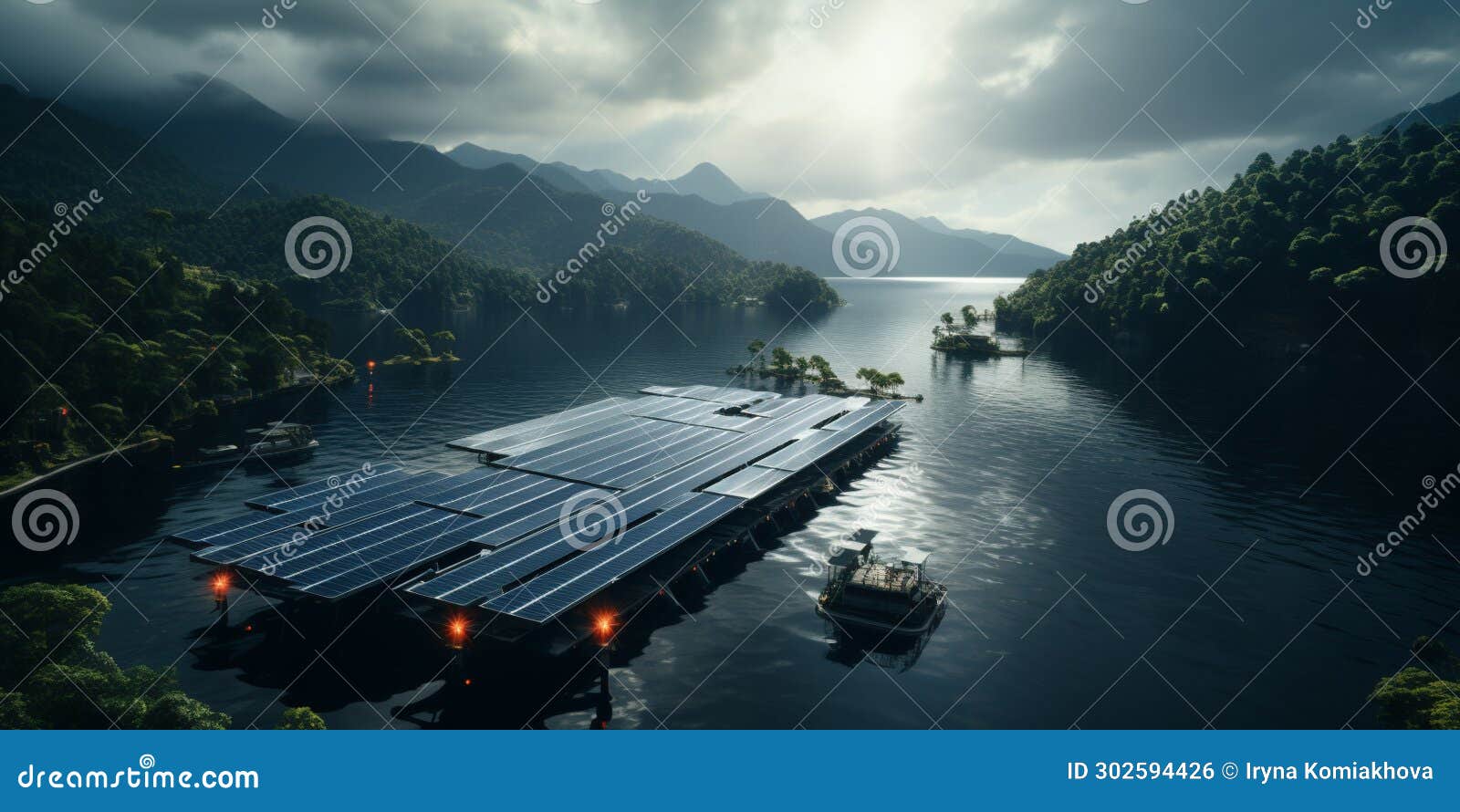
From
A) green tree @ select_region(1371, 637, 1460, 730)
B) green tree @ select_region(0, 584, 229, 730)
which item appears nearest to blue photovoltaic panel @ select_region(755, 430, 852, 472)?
green tree @ select_region(1371, 637, 1460, 730)

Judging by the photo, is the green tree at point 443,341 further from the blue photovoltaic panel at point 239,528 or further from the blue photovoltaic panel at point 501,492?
the blue photovoltaic panel at point 239,528

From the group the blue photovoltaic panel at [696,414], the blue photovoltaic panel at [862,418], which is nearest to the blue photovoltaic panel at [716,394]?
the blue photovoltaic panel at [696,414]

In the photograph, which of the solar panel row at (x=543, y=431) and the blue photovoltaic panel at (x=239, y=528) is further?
the solar panel row at (x=543, y=431)

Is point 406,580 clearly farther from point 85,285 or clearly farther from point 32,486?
point 85,285

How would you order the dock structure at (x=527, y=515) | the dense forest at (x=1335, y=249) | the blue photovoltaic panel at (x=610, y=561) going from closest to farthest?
1. the blue photovoltaic panel at (x=610, y=561)
2. the dock structure at (x=527, y=515)
3. the dense forest at (x=1335, y=249)

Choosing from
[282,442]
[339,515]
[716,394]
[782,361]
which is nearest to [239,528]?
[339,515]

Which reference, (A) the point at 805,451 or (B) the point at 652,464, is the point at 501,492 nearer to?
(B) the point at 652,464

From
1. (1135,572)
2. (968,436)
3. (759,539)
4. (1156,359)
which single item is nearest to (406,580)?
(759,539)
